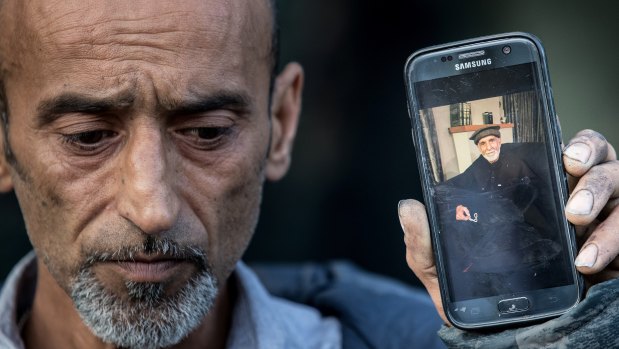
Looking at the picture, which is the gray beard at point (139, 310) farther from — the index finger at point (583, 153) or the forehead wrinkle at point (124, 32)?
the index finger at point (583, 153)

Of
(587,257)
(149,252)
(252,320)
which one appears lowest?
(252,320)

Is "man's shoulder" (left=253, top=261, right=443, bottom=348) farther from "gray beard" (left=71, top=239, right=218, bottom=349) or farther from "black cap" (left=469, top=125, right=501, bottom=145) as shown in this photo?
"black cap" (left=469, top=125, right=501, bottom=145)

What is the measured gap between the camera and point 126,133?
2350mm

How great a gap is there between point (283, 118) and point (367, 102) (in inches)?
87.7

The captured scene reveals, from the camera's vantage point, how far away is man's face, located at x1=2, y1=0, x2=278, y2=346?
2.31 metres

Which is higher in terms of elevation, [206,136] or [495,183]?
[206,136]

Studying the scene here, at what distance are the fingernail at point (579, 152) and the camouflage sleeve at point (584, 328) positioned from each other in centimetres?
28

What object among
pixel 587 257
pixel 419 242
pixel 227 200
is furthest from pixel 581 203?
pixel 227 200

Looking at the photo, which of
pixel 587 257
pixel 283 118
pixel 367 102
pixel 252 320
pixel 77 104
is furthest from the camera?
pixel 367 102

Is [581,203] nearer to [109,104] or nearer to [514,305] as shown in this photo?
[514,305]

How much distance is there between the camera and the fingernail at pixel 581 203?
6.82 feet

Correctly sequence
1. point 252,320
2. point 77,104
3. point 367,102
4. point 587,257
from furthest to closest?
point 367,102
point 252,320
point 77,104
point 587,257

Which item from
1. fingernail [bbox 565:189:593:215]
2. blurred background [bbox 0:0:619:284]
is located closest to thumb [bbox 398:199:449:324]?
fingernail [bbox 565:189:593:215]

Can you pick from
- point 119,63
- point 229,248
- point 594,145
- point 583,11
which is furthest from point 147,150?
point 583,11
